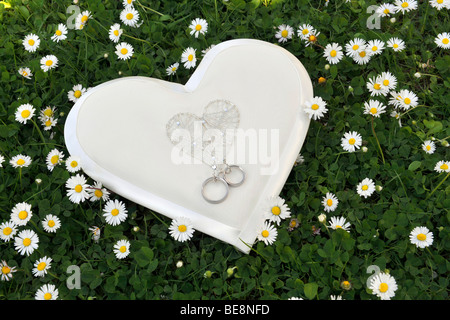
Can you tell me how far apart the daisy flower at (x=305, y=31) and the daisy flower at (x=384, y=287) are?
2.41ft

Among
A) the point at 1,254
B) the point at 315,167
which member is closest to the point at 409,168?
the point at 315,167

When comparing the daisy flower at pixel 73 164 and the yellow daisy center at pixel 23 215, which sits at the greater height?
the daisy flower at pixel 73 164

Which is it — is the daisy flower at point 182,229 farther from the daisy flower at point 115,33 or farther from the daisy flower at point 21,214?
the daisy flower at point 115,33

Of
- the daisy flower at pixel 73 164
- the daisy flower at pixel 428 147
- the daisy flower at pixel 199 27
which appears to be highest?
the daisy flower at pixel 199 27

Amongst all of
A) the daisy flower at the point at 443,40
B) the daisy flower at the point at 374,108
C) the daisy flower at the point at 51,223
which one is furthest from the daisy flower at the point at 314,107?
the daisy flower at the point at 51,223

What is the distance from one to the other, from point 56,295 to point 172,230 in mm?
316

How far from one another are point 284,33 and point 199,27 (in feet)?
0.86

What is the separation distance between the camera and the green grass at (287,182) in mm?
1159

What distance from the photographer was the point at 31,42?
1.51m

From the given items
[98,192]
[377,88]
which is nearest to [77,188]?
[98,192]

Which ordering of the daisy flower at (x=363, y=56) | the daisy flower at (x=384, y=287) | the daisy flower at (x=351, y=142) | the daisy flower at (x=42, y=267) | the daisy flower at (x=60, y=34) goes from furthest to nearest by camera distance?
the daisy flower at (x=60, y=34) < the daisy flower at (x=363, y=56) < the daisy flower at (x=351, y=142) < the daisy flower at (x=42, y=267) < the daisy flower at (x=384, y=287)

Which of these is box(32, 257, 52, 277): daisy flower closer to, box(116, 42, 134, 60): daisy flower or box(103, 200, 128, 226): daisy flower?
box(103, 200, 128, 226): daisy flower

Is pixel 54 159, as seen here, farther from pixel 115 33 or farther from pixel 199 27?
pixel 199 27
